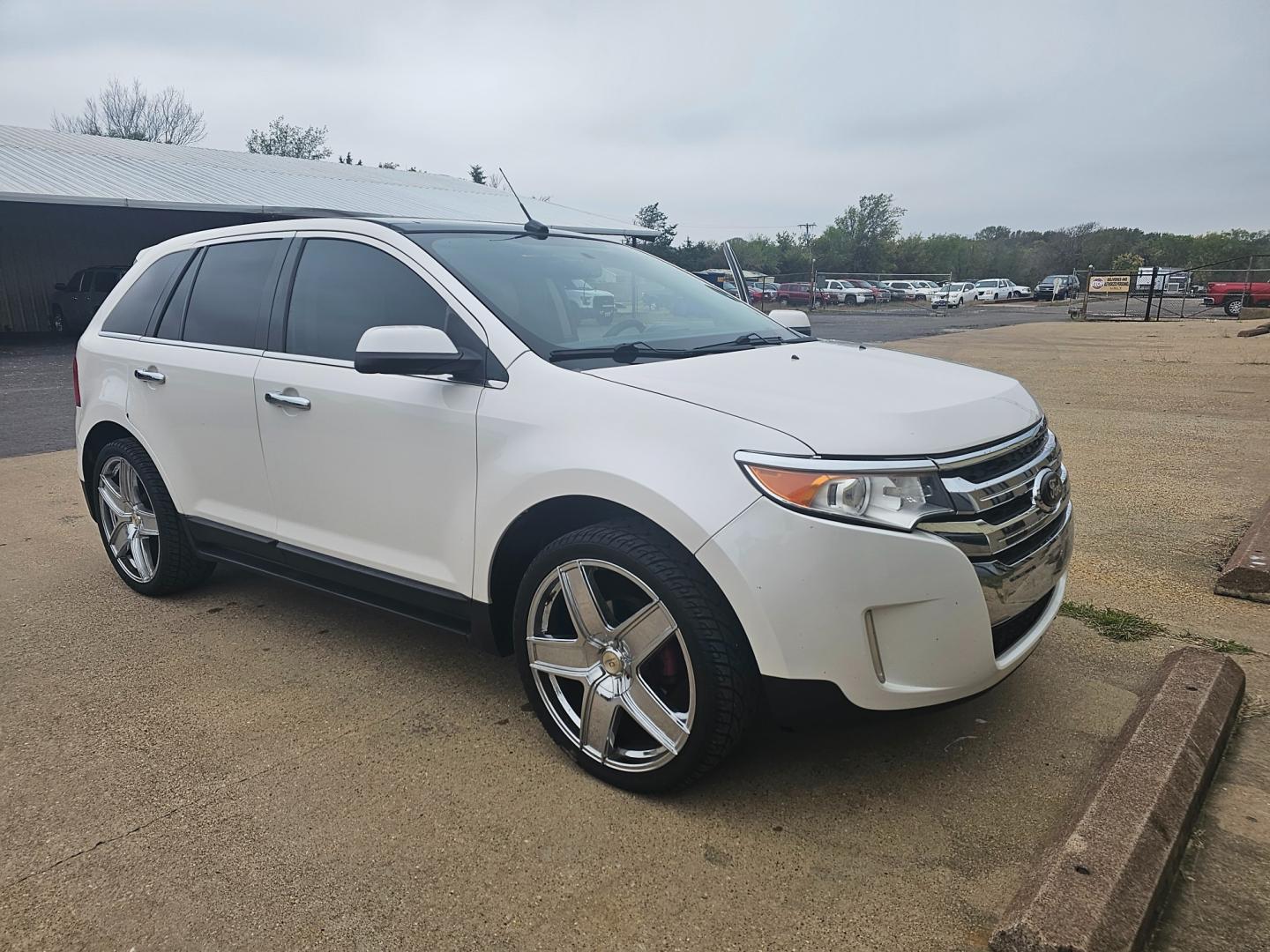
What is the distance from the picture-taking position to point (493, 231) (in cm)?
366

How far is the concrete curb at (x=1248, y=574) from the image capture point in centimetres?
406

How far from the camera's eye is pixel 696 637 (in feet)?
8.02

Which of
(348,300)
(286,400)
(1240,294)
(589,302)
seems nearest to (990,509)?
(589,302)

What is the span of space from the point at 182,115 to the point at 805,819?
228ft

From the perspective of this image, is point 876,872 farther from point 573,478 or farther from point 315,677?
point 315,677

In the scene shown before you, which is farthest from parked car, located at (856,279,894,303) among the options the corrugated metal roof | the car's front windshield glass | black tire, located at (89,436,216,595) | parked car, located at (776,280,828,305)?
black tire, located at (89,436,216,595)

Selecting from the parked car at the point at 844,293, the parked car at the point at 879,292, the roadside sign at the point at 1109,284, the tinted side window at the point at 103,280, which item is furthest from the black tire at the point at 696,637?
the parked car at the point at 879,292

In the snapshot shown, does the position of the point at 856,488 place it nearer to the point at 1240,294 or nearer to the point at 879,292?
the point at 1240,294

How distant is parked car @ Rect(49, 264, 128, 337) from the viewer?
21.8 meters

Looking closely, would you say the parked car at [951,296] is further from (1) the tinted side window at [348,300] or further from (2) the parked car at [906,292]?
(1) the tinted side window at [348,300]

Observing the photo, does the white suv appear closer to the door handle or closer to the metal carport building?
the door handle

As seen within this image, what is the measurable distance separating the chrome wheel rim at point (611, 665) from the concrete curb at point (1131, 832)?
37.8 inches

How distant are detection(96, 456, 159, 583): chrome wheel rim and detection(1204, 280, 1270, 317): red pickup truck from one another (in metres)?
34.5

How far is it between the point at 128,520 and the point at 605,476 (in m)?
3.07
